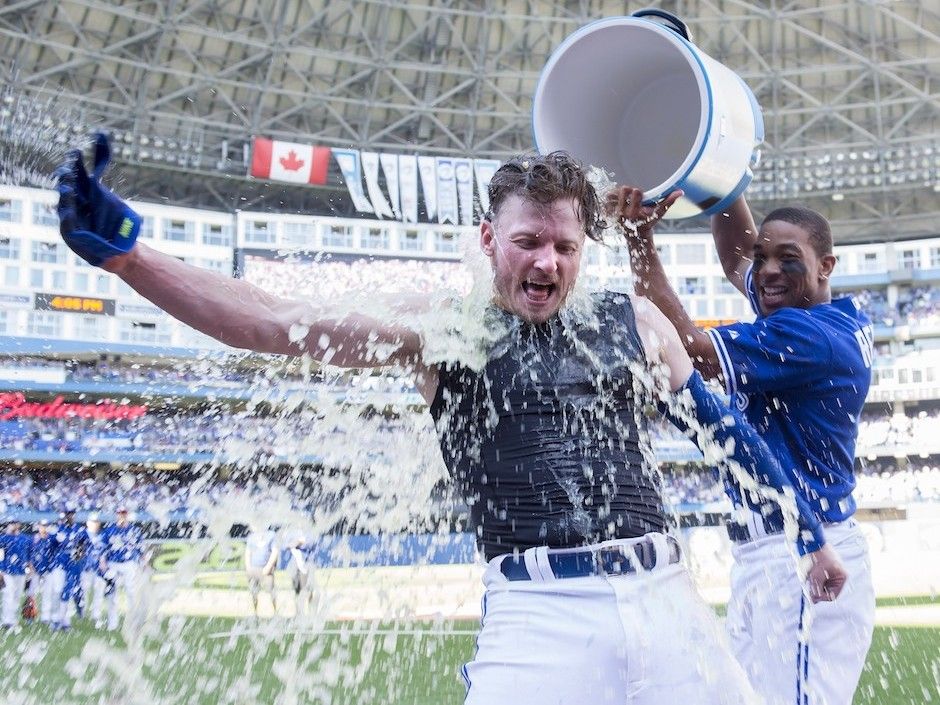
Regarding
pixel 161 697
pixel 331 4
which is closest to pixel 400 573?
pixel 161 697

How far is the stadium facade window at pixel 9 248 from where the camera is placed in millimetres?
34188

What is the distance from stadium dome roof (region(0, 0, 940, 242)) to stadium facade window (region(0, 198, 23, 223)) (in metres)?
3.29

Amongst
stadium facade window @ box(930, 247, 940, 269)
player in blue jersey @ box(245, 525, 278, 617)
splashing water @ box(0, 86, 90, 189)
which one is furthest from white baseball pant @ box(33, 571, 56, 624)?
stadium facade window @ box(930, 247, 940, 269)

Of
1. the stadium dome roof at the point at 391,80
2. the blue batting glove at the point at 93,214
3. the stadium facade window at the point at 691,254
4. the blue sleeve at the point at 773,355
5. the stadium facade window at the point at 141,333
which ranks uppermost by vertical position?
the stadium dome roof at the point at 391,80

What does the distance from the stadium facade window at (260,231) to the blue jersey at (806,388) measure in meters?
33.3

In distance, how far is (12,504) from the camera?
2711 centimetres

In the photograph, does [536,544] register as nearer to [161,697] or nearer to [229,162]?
[161,697]

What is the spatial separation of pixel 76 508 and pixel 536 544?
2690cm

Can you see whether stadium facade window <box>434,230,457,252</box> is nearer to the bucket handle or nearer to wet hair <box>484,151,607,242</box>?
the bucket handle

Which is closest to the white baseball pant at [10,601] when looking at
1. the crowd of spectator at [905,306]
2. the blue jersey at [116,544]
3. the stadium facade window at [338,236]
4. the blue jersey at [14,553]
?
the blue jersey at [14,553]

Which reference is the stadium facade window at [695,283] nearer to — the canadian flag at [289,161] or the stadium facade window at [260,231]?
the canadian flag at [289,161]

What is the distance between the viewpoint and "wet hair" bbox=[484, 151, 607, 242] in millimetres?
2439

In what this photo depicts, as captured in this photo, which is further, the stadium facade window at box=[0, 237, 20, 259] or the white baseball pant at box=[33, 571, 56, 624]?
the stadium facade window at box=[0, 237, 20, 259]

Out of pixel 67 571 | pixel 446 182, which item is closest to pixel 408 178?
pixel 446 182
